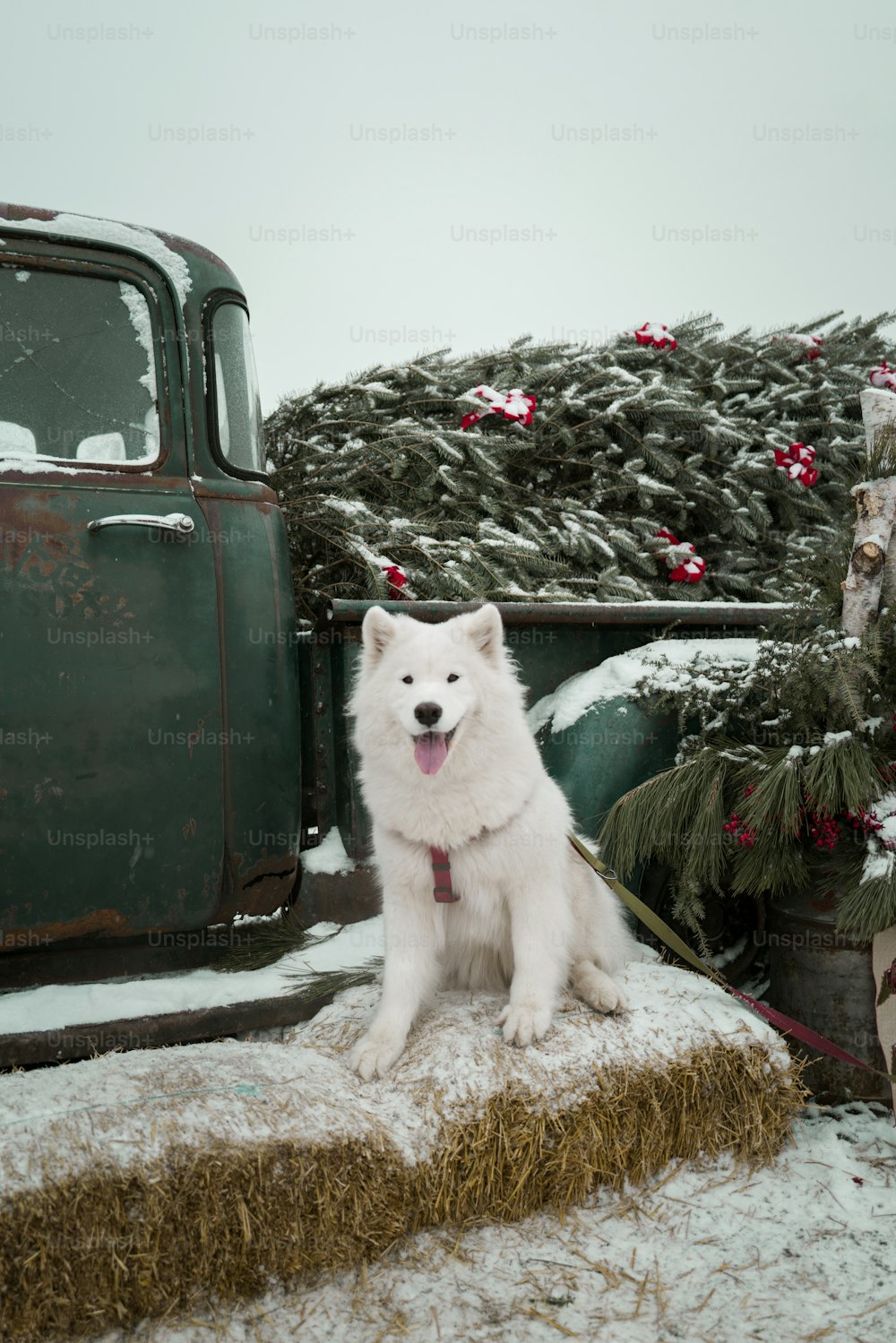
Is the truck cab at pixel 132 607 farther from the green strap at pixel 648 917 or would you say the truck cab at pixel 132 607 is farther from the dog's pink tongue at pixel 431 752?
the green strap at pixel 648 917

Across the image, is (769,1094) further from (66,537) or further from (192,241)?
(192,241)

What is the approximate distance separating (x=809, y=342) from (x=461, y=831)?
550cm

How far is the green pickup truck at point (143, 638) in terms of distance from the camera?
2475 millimetres

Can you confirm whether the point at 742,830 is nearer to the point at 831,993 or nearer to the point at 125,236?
the point at 831,993

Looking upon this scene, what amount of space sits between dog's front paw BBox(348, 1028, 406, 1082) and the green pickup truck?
0.46 metres

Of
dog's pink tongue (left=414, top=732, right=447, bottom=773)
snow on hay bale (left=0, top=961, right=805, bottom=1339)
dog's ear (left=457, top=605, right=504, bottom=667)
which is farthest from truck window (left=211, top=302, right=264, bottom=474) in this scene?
snow on hay bale (left=0, top=961, right=805, bottom=1339)

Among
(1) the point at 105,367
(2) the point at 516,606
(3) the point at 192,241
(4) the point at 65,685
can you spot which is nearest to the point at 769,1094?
(2) the point at 516,606

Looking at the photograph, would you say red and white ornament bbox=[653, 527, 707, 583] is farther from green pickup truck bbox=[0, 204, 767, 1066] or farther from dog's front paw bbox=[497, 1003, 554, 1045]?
dog's front paw bbox=[497, 1003, 554, 1045]

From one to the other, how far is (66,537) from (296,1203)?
179cm

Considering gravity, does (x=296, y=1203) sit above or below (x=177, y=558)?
below

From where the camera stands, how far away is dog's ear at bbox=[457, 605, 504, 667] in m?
2.33

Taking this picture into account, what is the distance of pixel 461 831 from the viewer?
2.27m

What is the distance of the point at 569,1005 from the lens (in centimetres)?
238

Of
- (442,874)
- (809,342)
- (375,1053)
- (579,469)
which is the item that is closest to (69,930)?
(375,1053)
